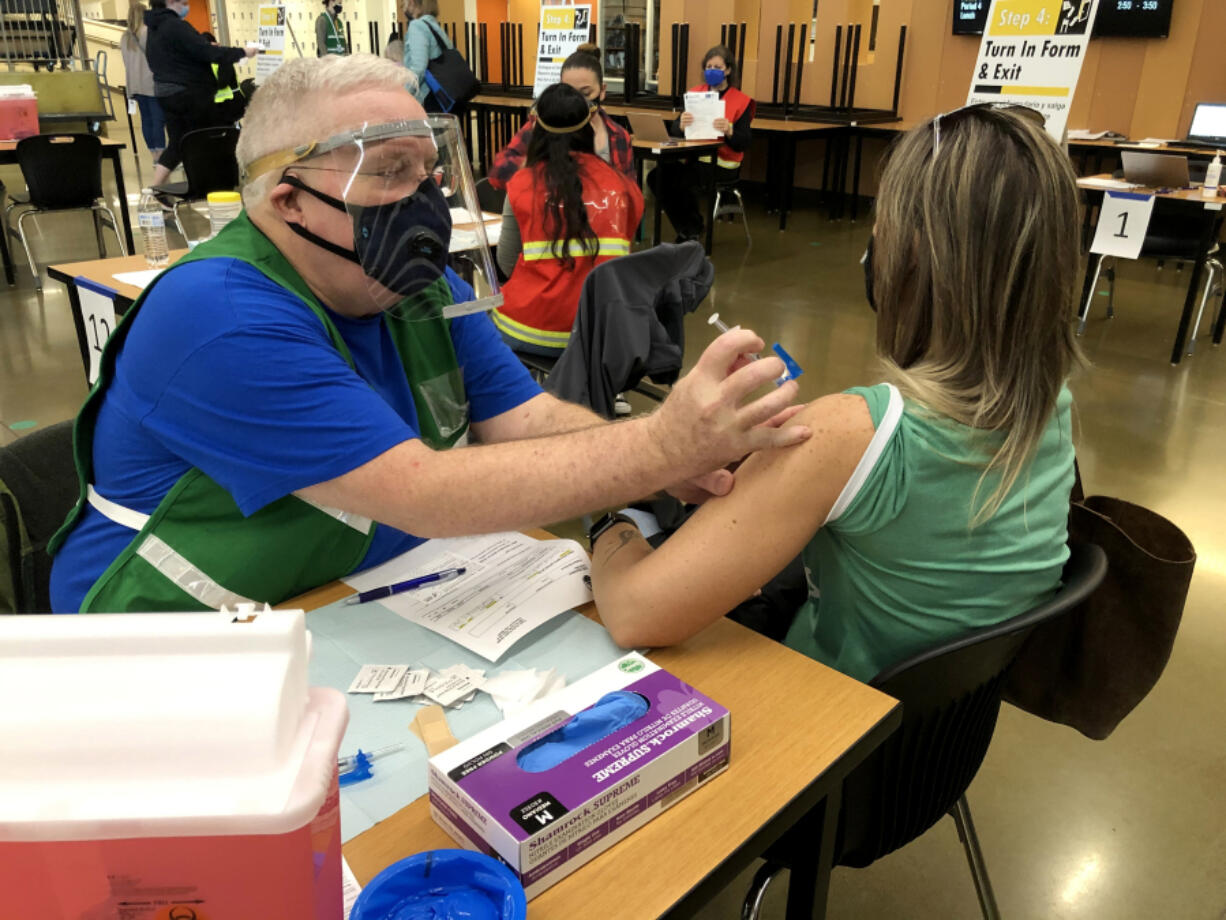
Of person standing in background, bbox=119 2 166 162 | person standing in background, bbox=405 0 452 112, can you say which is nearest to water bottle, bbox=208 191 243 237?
person standing in background, bbox=405 0 452 112

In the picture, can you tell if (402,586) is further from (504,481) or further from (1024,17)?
(1024,17)

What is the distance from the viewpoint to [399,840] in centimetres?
81

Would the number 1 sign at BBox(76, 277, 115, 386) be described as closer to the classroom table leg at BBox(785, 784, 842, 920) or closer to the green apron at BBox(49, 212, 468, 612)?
the green apron at BBox(49, 212, 468, 612)

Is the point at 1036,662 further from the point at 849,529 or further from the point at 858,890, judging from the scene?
the point at 858,890

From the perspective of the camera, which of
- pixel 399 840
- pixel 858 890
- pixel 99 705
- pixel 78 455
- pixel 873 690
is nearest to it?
pixel 99 705

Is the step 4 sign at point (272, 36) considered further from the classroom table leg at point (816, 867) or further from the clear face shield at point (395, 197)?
the classroom table leg at point (816, 867)

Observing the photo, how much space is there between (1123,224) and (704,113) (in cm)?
313

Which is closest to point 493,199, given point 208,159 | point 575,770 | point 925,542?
point 208,159

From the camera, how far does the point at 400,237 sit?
1207mm

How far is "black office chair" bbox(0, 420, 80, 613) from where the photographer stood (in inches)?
52.1

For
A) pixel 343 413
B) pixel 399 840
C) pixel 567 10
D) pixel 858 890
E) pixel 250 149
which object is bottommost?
pixel 858 890

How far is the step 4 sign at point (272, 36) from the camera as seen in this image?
612 centimetres

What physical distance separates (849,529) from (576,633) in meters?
0.35

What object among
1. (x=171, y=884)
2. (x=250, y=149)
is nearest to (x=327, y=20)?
(x=250, y=149)
